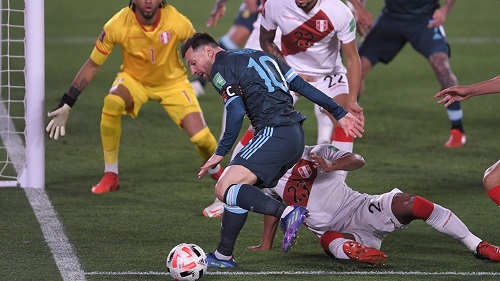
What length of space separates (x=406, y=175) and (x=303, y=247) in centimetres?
267

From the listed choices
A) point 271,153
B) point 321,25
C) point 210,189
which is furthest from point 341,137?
point 271,153

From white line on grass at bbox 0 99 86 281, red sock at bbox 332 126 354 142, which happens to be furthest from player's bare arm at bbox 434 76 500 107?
white line on grass at bbox 0 99 86 281

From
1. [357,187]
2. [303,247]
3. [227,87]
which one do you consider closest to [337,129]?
[357,187]

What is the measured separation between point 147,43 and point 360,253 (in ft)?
10.6

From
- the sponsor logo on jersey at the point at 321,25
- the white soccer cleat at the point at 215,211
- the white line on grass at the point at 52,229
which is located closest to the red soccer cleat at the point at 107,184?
the white line on grass at the point at 52,229

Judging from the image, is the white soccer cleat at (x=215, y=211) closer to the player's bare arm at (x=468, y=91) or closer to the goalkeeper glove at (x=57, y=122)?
the goalkeeper glove at (x=57, y=122)

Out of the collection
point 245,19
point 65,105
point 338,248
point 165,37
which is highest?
point 165,37

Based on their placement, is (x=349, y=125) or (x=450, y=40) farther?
(x=450, y=40)

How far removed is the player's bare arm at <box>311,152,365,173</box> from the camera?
6934 millimetres

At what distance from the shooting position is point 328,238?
693 cm

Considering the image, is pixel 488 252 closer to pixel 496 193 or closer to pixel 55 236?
pixel 496 193

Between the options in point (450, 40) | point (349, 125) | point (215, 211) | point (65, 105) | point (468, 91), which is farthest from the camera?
point (450, 40)

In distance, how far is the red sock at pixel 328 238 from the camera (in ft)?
22.7

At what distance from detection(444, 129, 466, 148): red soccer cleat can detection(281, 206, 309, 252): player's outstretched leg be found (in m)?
5.19
